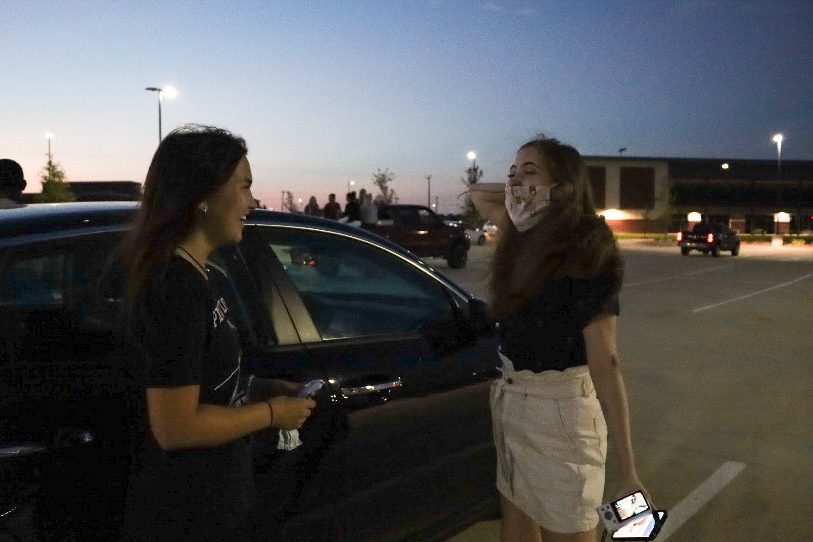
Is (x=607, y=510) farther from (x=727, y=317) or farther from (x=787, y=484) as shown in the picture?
(x=727, y=317)

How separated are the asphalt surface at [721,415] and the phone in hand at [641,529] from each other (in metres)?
0.89

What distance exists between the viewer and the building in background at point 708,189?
82875 millimetres

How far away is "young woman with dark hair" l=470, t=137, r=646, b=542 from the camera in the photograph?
7.54ft

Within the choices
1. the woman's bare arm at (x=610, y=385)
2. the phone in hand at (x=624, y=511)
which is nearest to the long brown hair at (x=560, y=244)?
the woman's bare arm at (x=610, y=385)

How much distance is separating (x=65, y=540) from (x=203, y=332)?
75cm

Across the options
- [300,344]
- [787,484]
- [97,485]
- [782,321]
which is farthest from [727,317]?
[97,485]

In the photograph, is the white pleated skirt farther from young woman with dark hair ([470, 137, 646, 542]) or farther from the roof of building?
the roof of building

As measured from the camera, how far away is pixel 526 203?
2453mm

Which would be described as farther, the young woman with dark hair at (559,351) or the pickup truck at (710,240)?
the pickup truck at (710,240)

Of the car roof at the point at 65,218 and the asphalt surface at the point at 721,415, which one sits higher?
the car roof at the point at 65,218

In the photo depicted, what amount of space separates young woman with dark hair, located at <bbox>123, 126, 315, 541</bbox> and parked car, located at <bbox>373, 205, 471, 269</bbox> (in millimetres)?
21470

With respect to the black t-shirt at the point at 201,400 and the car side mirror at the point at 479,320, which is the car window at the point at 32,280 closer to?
the black t-shirt at the point at 201,400

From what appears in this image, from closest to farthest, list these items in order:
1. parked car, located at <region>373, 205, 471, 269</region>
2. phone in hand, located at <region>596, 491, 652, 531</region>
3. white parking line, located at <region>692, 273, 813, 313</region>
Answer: phone in hand, located at <region>596, 491, 652, 531</region> → white parking line, located at <region>692, 273, 813, 313</region> → parked car, located at <region>373, 205, 471, 269</region>

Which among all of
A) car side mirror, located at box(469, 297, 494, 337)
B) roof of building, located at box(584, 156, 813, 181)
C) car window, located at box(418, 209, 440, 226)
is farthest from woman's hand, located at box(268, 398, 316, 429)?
roof of building, located at box(584, 156, 813, 181)
